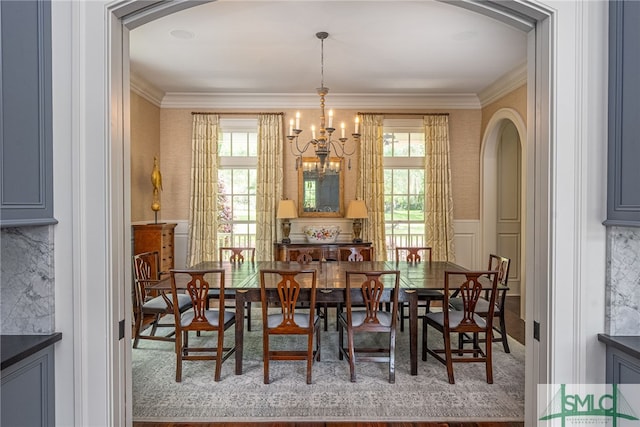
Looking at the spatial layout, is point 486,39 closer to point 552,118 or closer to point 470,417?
point 552,118

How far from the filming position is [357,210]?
228 inches

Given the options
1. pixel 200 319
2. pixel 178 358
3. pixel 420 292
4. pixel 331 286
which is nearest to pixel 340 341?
pixel 331 286

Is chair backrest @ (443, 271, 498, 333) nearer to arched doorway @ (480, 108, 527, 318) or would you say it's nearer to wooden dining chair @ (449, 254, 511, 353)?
wooden dining chair @ (449, 254, 511, 353)

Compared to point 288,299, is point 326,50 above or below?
above

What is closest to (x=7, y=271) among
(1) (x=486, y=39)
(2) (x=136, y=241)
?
(2) (x=136, y=241)

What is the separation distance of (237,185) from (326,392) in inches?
158

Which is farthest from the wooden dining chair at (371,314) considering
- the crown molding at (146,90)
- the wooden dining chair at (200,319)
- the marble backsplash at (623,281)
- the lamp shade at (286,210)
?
the crown molding at (146,90)

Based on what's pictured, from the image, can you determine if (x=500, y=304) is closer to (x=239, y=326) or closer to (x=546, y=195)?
(x=546, y=195)

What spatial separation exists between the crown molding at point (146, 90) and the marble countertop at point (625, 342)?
5574mm

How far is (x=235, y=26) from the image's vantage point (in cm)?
362

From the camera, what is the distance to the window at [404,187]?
618cm

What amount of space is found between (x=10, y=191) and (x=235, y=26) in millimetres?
2817

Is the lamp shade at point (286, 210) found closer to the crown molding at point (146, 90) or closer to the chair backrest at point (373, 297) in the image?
the crown molding at point (146, 90)

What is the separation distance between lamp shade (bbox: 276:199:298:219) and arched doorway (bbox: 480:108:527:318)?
3112 millimetres
